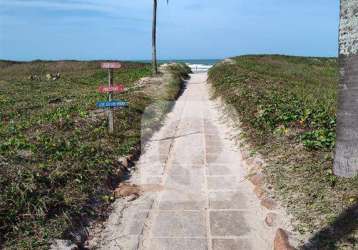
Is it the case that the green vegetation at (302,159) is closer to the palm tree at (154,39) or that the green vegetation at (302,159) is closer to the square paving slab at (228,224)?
the square paving slab at (228,224)

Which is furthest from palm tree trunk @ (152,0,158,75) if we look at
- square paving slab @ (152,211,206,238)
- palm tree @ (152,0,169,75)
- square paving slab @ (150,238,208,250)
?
square paving slab @ (150,238,208,250)

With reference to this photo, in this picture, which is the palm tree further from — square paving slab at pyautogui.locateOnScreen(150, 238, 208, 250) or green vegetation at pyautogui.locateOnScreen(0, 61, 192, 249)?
square paving slab at pyautogui.locateOnScreen(150, 238, 208, 250)

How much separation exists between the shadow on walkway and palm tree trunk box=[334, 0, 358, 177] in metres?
1.03

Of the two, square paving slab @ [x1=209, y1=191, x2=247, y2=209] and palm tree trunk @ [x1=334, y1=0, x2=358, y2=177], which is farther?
square paving slab @ [x1=209, y1=191, x2=247, y2=209]

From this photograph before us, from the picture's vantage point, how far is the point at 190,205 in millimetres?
7129

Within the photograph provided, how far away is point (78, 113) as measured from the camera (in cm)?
1347

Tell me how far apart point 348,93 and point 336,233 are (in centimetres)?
218

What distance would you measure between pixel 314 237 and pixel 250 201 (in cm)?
175

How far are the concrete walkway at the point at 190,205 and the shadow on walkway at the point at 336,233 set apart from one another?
64cm

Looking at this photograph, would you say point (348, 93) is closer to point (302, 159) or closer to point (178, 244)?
point (302, 159)

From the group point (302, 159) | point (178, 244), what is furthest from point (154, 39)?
point (178, 244)

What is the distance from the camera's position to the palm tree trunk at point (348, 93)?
6.28 metres

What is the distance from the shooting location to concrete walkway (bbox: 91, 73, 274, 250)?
593 centimetres

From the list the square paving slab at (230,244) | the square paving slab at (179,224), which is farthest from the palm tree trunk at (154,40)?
the square paving slab at (230,244)
